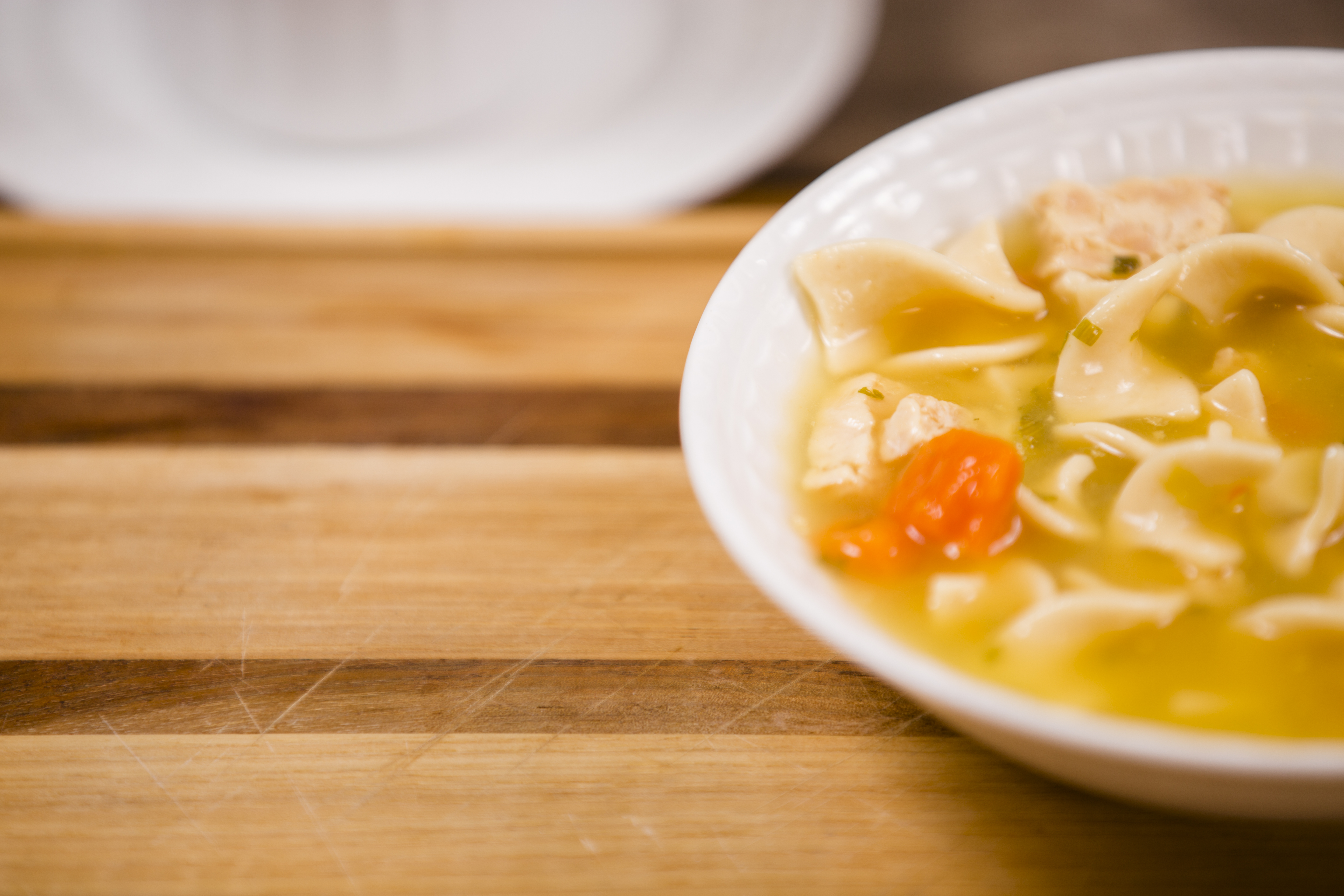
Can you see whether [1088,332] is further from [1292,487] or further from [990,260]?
[1292,487]

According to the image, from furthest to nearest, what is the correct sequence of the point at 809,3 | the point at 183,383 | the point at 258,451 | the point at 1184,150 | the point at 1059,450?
the point at 809,3, the point at 183,383, the point at 258,451, the point at 1184,150, the point at 1059,450

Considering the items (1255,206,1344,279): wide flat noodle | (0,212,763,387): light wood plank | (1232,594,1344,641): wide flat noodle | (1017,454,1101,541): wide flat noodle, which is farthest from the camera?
(0,212,763,387): light wood plank

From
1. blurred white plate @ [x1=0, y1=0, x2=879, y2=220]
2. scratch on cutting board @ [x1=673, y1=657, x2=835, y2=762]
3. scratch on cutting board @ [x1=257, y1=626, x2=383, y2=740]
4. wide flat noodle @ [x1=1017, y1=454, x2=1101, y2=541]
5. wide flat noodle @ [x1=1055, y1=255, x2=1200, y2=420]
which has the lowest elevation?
scratch on cutting board @ [x1=673, y1=657, x2=835, y2=762]

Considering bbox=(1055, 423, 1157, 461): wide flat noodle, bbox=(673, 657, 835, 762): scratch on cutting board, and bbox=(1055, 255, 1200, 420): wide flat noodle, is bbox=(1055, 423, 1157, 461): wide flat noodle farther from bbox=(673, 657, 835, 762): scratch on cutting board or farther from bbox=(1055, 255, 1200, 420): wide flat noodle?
bbox=(673, 657, 835, 762): scratch on cutting board

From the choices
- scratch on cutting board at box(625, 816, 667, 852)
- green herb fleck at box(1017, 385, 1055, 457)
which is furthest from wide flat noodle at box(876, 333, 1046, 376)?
scratch on cutting board at box(625, 816, 667, 852)

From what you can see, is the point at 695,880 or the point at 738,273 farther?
the point at 738,273

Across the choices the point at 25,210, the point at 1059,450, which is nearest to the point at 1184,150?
the point at 1059,450

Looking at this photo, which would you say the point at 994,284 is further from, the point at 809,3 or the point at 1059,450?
the point at 809,3
